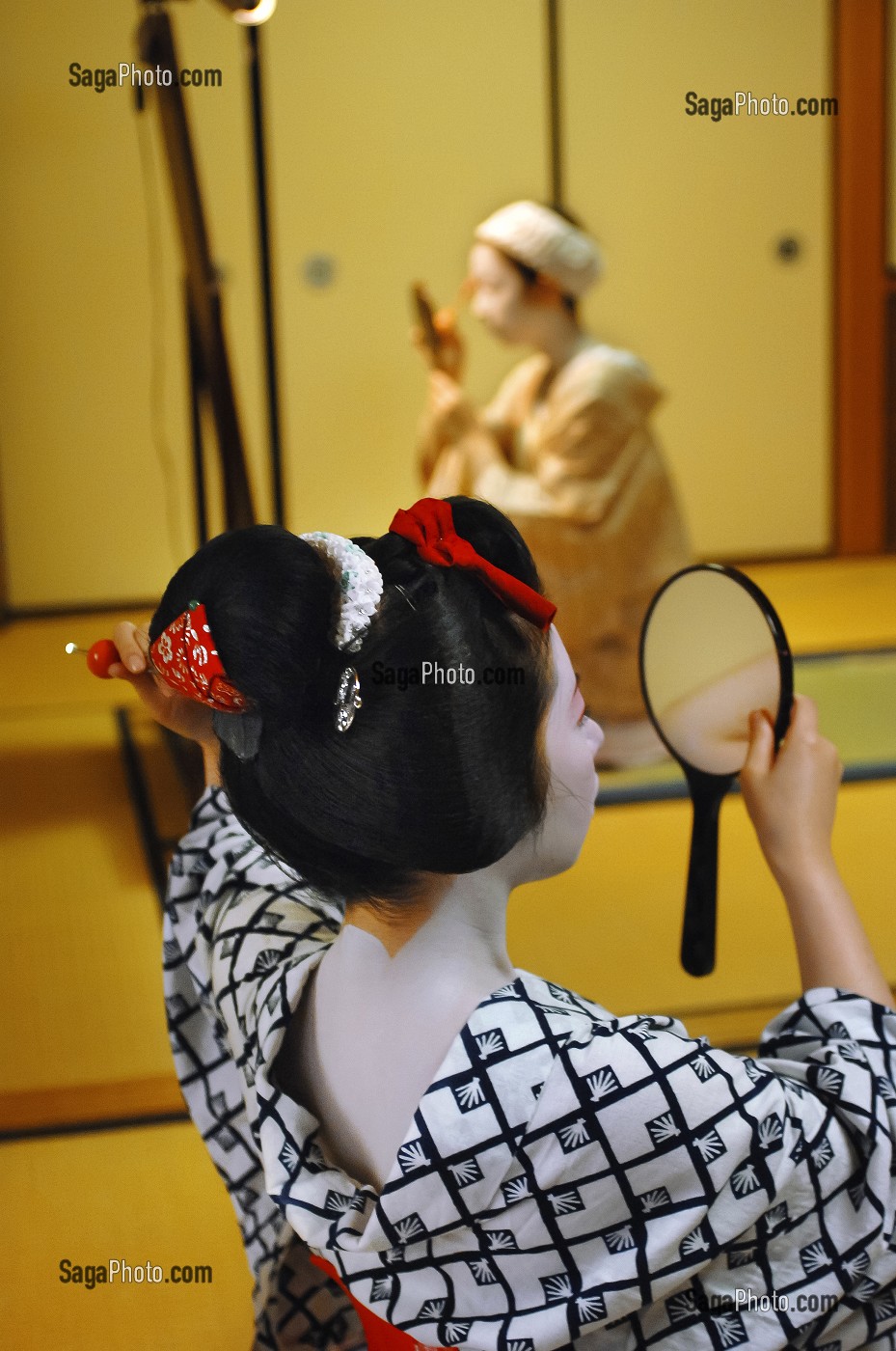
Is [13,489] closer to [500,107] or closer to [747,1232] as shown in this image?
[500,107]

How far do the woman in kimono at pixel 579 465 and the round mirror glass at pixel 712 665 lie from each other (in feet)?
5.80

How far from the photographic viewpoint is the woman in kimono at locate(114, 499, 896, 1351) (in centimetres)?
75

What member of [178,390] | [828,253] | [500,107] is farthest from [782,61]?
[178,390]

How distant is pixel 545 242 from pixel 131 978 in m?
1.75

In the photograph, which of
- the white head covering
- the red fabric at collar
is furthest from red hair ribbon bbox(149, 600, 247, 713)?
the white head covering

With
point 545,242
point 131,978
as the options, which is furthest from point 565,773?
point 545,242

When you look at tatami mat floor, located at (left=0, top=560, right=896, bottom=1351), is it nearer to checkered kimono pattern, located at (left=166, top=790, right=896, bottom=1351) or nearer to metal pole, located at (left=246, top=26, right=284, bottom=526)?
checkered kimono pattern, located at (left=166, top=790, right=896, bottom=1351)

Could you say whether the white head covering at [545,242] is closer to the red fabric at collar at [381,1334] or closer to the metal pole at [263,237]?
the metal pole at [263,237]

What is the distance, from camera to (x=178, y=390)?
14.0 ft

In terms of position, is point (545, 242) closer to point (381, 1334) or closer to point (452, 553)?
point (452, 553)

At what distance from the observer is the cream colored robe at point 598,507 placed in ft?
9.39

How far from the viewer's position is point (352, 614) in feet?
2.43

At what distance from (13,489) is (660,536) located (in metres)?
2.24

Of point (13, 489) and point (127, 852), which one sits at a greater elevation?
point (13, 489)
